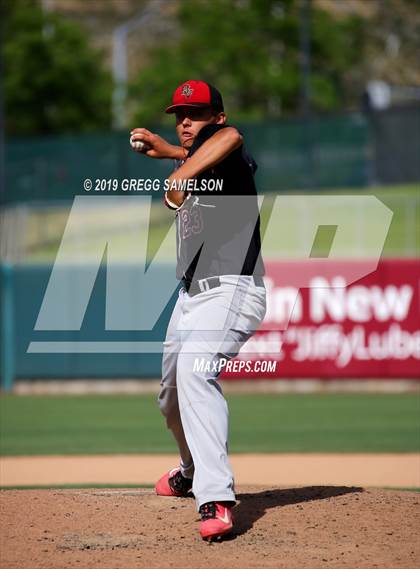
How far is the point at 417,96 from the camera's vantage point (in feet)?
116

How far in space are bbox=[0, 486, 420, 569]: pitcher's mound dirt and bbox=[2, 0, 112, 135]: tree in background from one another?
29.4 meters

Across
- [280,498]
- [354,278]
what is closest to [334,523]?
[280,498]

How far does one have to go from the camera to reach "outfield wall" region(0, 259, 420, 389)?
48.8 feet

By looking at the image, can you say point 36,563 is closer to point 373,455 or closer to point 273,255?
point 373,455

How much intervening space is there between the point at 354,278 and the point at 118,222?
457 inches

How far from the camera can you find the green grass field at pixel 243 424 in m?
10.9

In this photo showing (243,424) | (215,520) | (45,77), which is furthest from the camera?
(45,77)

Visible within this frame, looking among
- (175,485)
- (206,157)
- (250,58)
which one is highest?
(250,58)

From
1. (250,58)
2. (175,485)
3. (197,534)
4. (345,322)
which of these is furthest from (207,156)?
(250,58)

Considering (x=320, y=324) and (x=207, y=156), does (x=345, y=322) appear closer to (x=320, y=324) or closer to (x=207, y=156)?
(x=320, y=324)

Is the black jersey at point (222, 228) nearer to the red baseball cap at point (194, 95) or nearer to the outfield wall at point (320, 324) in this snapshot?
the red baseball cap at point (194, 95)

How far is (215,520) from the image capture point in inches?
215

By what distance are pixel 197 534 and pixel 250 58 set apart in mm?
32719

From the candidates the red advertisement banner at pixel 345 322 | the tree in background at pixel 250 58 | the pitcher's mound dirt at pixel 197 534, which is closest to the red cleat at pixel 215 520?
the pitcher's mound dirt at pixel 197 534
